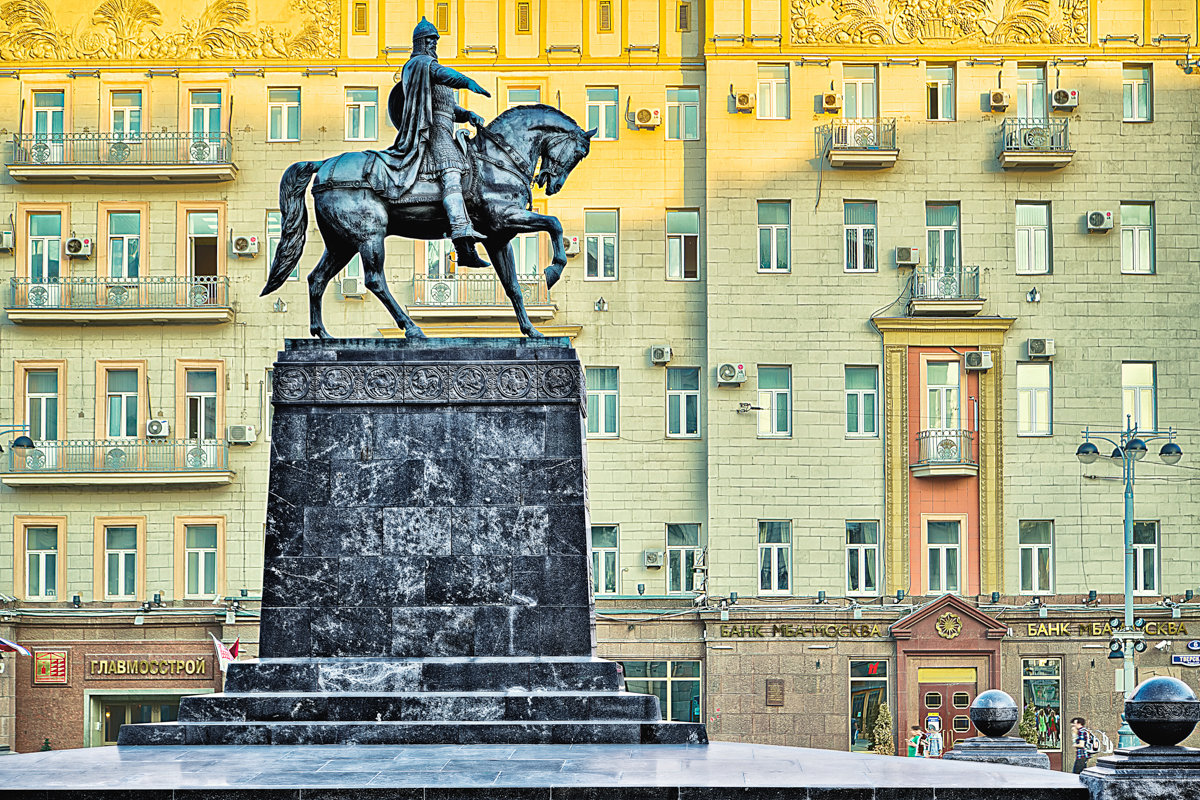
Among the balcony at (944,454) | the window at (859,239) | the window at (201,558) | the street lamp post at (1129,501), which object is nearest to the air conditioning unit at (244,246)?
the window at (201,558)

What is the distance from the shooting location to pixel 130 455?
4100cm

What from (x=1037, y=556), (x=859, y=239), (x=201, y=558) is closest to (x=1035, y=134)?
(x=859, y=239)

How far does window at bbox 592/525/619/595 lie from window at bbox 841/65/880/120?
11.0 meters

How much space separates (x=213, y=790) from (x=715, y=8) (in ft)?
105

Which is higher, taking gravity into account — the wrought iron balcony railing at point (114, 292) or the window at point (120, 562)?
the wrought iron balcony railing at point (114, 292)

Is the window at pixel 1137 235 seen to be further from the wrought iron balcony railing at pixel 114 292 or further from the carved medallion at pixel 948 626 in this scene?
the wrought iron balcony railing at pixel 114 292

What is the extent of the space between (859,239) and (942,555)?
24.2ft

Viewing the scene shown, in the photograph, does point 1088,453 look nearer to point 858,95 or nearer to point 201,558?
point 858,95

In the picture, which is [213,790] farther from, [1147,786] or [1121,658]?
[1121,658]

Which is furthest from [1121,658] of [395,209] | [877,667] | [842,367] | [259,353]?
[395,209]

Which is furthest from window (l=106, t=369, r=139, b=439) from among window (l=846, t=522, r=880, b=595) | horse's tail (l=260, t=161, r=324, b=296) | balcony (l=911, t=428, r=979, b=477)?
horse's tail (l=260, t=161, r=324, b=296)

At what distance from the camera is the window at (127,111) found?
42031 mm

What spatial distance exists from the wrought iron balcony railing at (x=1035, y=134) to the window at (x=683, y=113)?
6.98m

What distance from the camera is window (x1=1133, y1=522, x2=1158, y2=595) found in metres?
40.3
